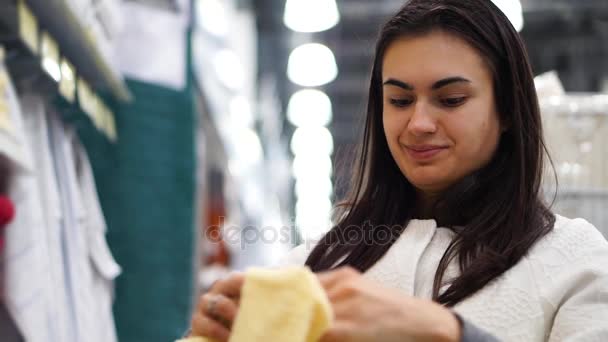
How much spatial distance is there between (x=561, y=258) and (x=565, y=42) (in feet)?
14.9

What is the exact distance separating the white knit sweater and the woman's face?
0.12 metres

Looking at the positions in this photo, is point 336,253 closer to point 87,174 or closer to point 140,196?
point 87,174

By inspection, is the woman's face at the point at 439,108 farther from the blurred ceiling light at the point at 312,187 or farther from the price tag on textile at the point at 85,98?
the blurred ceiling light at the point at 312,187

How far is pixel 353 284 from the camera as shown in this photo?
596 mm

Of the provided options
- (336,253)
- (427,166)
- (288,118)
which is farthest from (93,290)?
(288,118)

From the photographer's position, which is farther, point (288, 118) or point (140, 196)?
point (288, 118)

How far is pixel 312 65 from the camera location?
21.1ft

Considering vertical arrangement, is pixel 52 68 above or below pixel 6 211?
above

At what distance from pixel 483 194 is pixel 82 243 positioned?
1.19 metres

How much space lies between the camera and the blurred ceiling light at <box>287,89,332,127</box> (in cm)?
752

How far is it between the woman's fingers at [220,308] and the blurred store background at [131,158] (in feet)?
1.92

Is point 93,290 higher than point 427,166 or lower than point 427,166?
lower

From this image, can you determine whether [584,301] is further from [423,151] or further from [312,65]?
[312,65]

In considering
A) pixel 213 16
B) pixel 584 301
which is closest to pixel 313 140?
pixel 213 16
